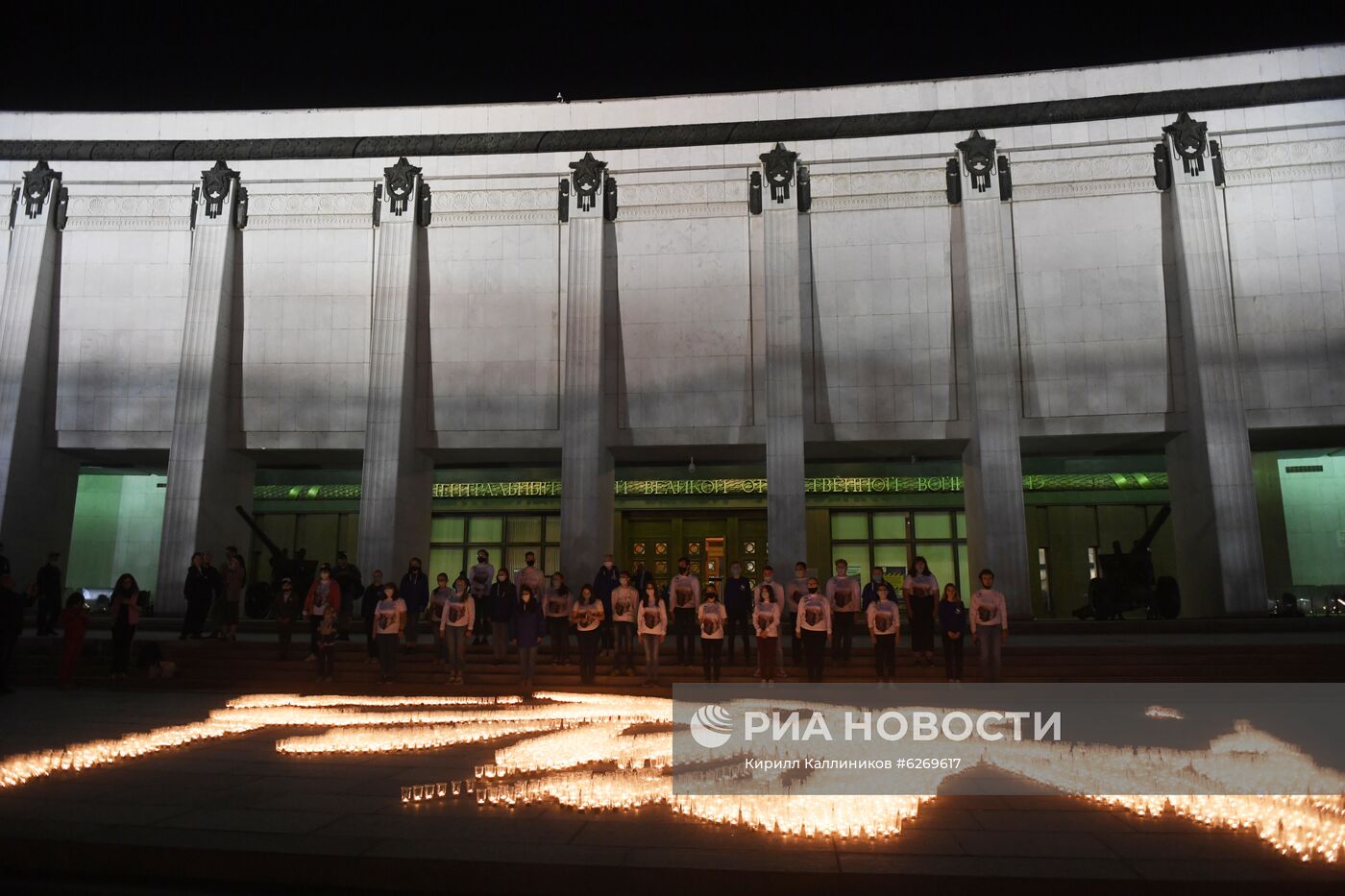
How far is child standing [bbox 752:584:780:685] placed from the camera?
1428 cm

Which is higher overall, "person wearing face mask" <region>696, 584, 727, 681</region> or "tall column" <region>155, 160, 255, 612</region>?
"tall column" <region>155, 160, 255, 612</region>

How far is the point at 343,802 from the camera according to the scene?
7.56 m

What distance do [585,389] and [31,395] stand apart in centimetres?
1651

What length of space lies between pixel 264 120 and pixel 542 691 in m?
21.8

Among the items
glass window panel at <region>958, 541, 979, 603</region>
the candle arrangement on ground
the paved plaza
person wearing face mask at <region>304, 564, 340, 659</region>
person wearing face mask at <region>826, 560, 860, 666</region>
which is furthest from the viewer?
glass window panel at <region>958, 541, 979, 603</region>

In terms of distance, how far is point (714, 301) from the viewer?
85.6 ft

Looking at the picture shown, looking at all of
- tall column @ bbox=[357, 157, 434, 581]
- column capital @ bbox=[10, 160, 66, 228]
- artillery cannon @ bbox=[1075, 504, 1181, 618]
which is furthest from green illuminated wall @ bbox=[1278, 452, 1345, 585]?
column capital @ bbox=[10, 160, 66, 228]

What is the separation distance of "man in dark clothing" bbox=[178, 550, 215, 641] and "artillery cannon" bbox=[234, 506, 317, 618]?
2.99m

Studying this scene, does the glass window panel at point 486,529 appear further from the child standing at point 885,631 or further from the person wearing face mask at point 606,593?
the child standing at point 885,631

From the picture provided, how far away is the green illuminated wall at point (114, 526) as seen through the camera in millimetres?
31406

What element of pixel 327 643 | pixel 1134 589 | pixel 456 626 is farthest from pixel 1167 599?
pixel 327 643

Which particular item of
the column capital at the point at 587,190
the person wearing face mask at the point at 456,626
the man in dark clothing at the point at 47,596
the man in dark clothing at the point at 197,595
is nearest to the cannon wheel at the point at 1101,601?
the person wearing face mask at the point at 456,626

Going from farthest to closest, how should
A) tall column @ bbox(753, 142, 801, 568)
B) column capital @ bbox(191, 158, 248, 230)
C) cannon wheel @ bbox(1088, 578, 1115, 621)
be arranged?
column capital @ bbox(191, 158, 248, 230) → tall column @ bbox(753, 142, 801, 568) → cannon wheel @ bbox(1088, 578, 1115, 621)

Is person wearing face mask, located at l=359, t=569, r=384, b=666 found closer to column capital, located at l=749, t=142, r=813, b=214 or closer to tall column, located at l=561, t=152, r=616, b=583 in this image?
tall column, located at l=561, t=152, r=616, b=583
